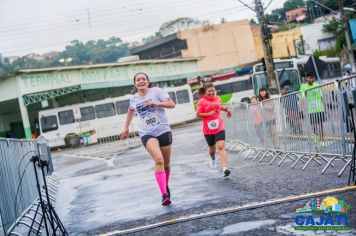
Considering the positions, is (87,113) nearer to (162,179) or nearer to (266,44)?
(266,44)

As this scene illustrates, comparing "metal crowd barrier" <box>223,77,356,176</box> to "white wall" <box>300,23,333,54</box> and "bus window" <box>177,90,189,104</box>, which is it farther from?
"white wall" <box>300,23,333,54</box>

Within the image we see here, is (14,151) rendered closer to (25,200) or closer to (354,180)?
(25,200)

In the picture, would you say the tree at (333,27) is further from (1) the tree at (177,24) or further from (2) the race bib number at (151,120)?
(2) the race bib number at (151,120)

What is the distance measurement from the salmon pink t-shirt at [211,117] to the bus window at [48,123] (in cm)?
3115

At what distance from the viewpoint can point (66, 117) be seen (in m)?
41.3

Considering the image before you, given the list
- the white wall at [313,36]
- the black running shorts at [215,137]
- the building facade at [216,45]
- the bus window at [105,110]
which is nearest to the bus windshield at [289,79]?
the bus window at [105,110]

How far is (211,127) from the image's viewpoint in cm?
1088

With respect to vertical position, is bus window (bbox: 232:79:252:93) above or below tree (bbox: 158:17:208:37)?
below

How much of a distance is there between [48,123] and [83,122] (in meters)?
2.55

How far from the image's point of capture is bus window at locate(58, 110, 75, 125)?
41.1 m

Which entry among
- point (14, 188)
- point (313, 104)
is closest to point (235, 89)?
point (313, 104)

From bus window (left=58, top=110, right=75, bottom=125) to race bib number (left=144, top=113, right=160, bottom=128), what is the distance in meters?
33.8

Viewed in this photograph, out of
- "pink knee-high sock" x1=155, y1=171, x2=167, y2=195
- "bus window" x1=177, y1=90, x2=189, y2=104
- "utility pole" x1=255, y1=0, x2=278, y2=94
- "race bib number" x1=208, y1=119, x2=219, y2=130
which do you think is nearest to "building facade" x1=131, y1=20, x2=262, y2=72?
"bus window" x1=177, y1=90, x2=189, y2=104

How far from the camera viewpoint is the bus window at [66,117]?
1618 inches
